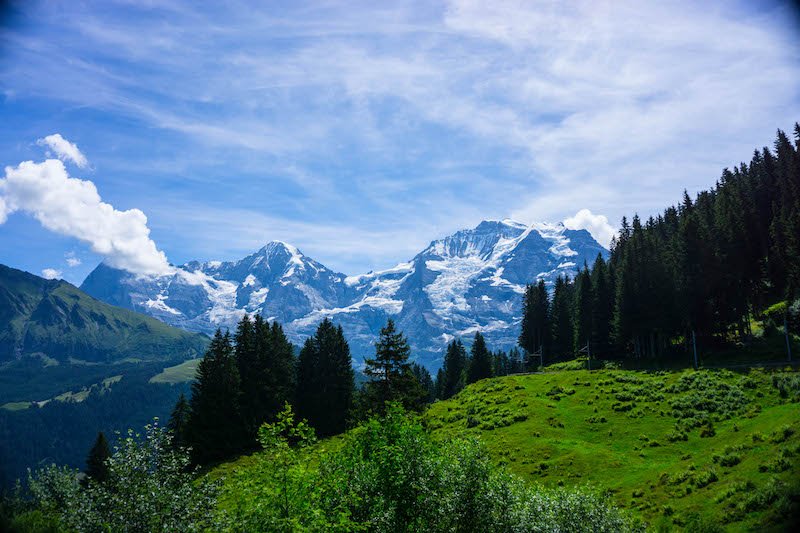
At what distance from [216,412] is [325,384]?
79.8 ft

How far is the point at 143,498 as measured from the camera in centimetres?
2195

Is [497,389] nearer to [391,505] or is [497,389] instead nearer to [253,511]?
[391,505]

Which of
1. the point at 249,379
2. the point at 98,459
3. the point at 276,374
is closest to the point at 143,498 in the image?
the point at 249,379

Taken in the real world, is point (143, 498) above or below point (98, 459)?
above

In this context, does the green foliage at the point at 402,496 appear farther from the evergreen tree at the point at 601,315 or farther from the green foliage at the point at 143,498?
the evergreen tree at the point at 601,315

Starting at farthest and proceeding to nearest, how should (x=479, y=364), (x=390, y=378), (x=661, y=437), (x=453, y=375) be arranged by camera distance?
(x=453, y=375) → (x=479, y=364) → (x=390, y=378) → (x=661, y=437)

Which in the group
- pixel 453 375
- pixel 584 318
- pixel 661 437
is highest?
pixel 584 318

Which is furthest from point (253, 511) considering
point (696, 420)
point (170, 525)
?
point (696, 420)

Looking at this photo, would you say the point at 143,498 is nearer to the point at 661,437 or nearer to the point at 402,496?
the point at 402,496

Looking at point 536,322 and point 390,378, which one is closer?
point 390,378

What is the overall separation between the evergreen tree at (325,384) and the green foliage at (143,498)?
70332 mm

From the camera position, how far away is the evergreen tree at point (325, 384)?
310ft

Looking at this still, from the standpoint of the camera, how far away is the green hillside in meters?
32.2

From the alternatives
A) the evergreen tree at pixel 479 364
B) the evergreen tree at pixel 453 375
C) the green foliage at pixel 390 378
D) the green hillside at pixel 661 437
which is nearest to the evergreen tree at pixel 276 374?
the green hillside at pixel 661 437
